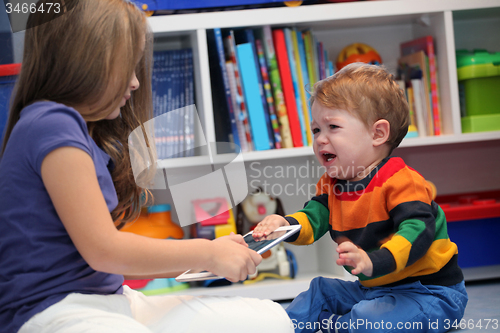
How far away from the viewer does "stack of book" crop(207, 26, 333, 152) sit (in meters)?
1.26

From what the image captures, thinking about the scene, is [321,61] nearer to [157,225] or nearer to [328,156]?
[328,156]

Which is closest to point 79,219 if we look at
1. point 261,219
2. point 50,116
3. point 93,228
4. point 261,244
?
point 93,228

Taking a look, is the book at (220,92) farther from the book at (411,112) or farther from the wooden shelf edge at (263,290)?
the book at (411,112)

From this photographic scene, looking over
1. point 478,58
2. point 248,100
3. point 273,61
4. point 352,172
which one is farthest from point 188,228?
point 478,58

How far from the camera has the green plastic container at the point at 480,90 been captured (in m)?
1.30

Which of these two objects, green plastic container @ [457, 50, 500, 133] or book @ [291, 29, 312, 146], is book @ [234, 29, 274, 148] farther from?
green plastic container @ [457, 50, 500, 133]

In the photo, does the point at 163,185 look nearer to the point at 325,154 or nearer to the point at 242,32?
the point at 242,32

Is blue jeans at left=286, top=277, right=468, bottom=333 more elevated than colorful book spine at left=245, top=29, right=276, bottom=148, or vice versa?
colorful book spine at left=245, top=29, right=276, bottom=148

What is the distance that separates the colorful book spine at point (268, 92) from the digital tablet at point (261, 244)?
491 mm

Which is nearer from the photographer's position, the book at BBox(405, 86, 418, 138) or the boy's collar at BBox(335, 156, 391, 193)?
the boy's collar at BBox(335, 156, 391, 193)

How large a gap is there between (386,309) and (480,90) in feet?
2.75

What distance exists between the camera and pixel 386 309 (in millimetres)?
788

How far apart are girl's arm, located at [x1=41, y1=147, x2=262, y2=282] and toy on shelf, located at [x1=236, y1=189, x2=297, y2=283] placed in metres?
0.73

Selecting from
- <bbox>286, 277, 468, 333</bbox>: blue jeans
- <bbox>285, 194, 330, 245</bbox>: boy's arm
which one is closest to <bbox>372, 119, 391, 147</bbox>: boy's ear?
<bbox>285, 194, 330, 245</bbox>: boy's arm
